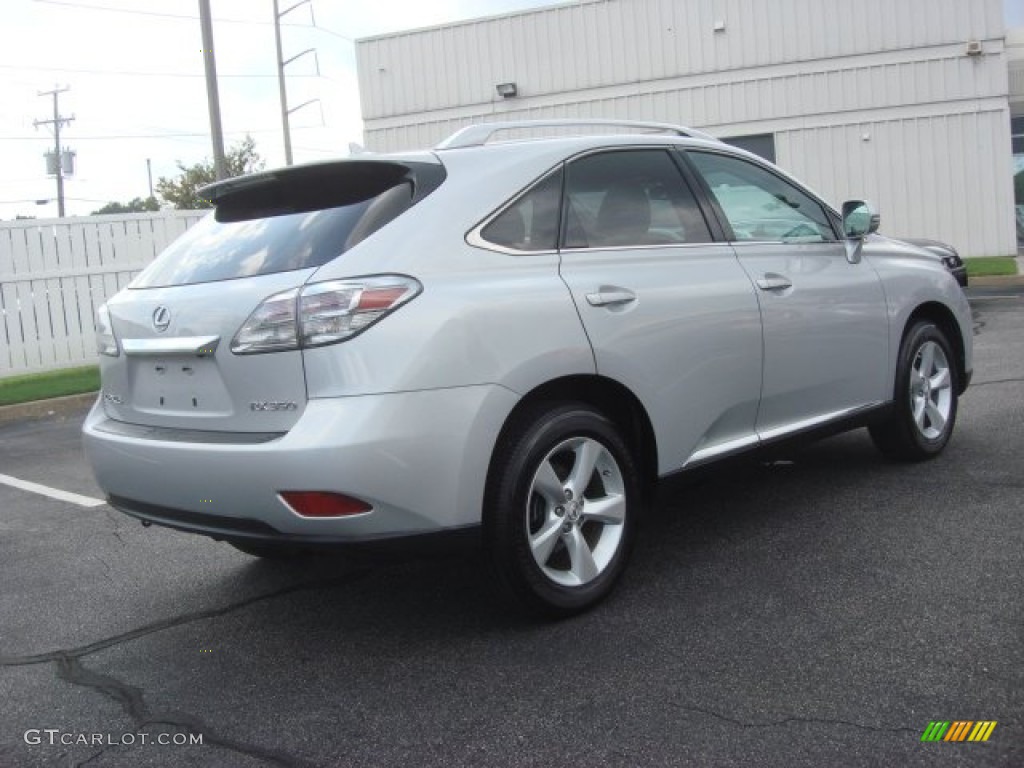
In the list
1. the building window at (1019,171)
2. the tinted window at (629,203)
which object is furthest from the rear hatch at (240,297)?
the building window at (1019,171)

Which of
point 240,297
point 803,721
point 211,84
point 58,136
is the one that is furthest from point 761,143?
point 58,136

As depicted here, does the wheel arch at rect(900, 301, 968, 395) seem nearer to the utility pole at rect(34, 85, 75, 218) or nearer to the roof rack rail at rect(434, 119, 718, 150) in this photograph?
the roof rack rail at rect(434, 119, 718, 150)

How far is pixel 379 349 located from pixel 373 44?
2310 centimetres

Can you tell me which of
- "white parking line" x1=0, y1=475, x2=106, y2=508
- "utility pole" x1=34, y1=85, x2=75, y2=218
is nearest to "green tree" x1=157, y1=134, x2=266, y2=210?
"utility pole" x1=34, y1=85, x2=75, y2=218

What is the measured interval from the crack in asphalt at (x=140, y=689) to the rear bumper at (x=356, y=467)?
563 mm

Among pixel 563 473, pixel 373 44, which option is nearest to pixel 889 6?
pixel 373 44

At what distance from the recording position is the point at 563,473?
3.58m

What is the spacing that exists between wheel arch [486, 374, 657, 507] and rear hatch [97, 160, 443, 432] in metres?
0.76

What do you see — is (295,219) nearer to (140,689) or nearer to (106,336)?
(106,336)

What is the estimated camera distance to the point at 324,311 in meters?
3.08

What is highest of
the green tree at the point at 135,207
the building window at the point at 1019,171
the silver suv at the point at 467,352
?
the green tree at the point at 135,207

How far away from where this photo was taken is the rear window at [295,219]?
3.30 m

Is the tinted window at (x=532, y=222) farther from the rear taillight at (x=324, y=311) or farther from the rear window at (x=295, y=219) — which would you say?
the rear taillight at (x=324, y=311)

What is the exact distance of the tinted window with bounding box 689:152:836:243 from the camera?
173 inches
